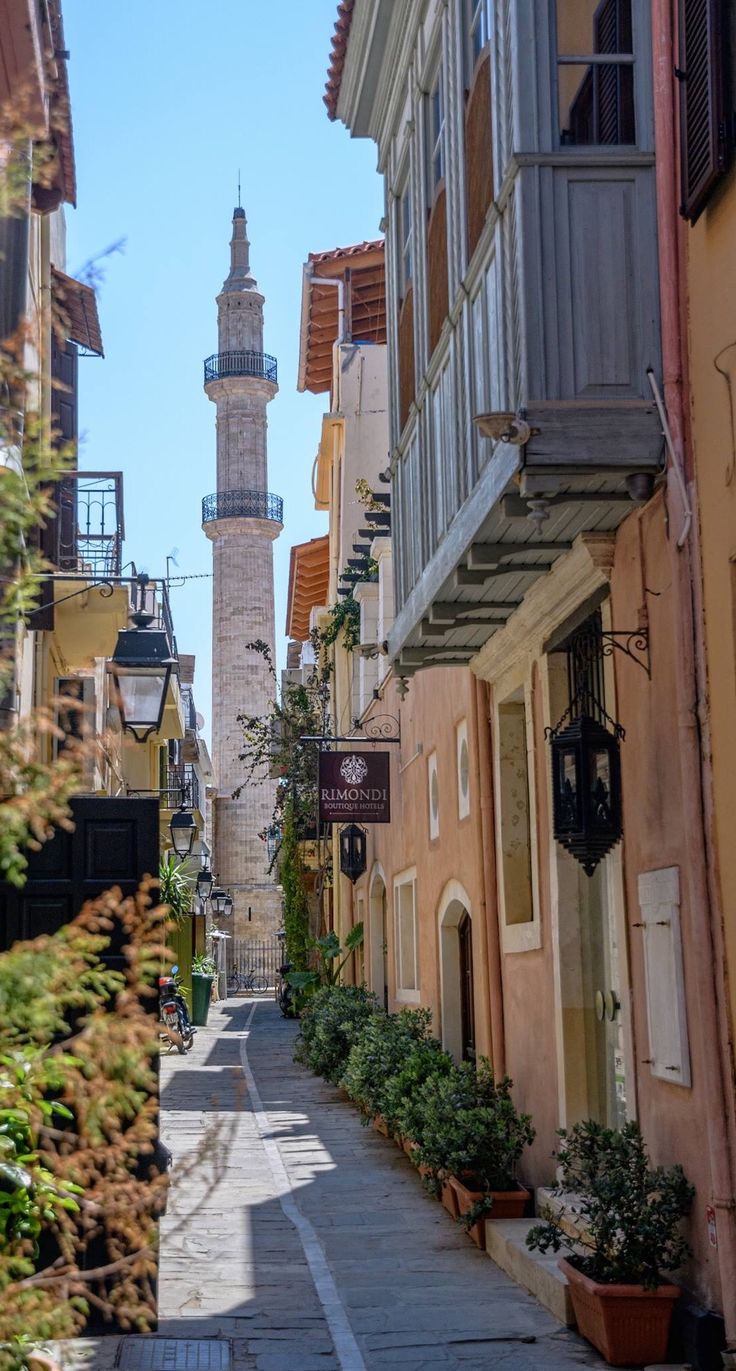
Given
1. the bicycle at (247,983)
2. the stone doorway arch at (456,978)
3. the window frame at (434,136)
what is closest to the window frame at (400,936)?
the stone doorway arch at (456,978)

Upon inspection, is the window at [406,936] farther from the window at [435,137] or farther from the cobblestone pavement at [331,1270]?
the window at [435,137]

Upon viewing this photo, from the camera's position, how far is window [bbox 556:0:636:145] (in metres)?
7.89

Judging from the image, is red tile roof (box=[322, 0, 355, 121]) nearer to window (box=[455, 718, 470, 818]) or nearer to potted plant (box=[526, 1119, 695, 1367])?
window (box=[455, 718, 470, 818])

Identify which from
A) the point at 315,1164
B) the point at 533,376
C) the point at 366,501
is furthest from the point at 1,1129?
the point at 366,501

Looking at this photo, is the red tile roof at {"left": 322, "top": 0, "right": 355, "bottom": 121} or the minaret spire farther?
the minaret spire

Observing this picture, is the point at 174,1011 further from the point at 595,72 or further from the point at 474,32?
the point at 595,72

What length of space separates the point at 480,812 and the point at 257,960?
2064 inches

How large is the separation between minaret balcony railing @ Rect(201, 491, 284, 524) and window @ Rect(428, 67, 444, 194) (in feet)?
170

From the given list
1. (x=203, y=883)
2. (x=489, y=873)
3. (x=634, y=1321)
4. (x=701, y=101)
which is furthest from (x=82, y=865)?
(x=203, y=883)

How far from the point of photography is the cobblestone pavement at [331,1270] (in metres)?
7.48

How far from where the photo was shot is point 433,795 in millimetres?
15508

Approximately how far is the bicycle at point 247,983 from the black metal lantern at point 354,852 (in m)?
37.6

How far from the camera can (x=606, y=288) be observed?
739 centimetres

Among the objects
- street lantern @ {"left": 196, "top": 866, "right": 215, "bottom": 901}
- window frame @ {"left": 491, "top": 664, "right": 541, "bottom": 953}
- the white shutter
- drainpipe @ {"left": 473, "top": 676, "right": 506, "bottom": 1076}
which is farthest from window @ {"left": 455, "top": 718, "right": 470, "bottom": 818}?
street lantern @ {"left": 196, "top": 866, "right": 215, "bottom": 901}
